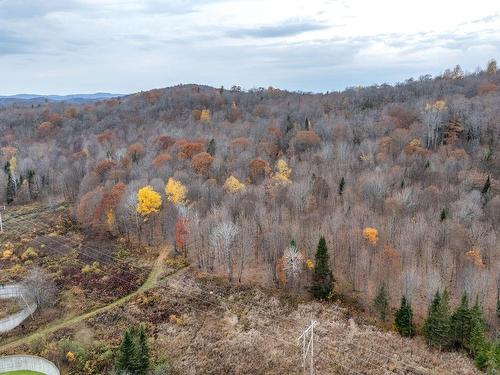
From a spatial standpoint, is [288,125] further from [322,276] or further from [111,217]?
[322,276]

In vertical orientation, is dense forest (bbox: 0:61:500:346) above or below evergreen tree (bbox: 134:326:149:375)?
above

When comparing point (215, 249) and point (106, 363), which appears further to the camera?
point (215, 249)

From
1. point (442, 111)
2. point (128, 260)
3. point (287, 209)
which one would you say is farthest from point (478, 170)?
point (128, 260)

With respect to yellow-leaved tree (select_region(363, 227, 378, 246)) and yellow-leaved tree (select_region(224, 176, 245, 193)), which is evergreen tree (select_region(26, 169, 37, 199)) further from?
yellow-leaved tree (select_region(363, 227, 378, 246))

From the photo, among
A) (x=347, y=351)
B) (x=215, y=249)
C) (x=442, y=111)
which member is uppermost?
(x=442, y=111)

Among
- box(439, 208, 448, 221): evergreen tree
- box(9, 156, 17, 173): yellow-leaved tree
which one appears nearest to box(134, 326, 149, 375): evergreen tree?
box(439, 208, 448, 221): evergreen tree

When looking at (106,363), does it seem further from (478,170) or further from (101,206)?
(478,170)

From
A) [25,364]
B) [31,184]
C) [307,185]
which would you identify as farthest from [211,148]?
[25,364]
